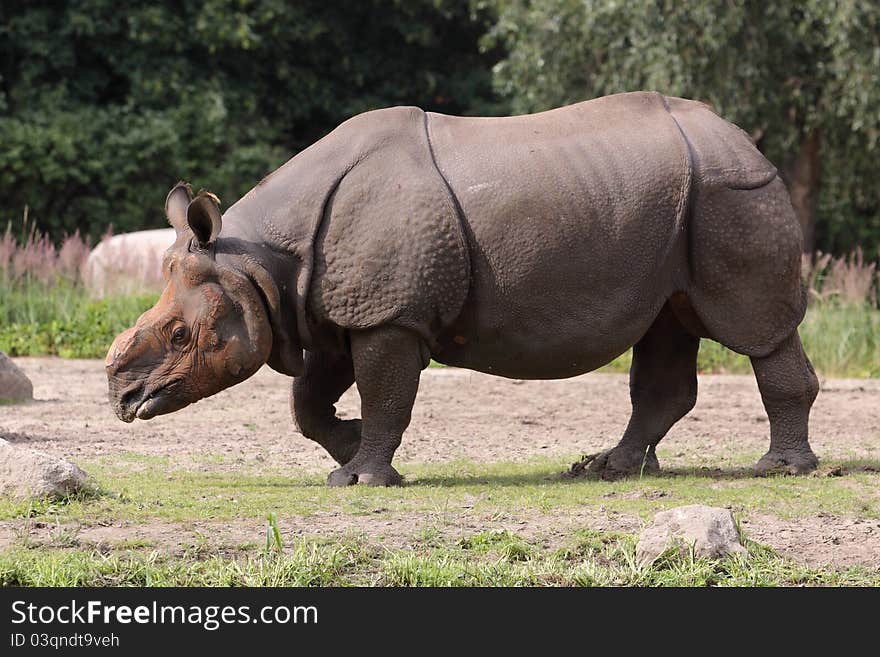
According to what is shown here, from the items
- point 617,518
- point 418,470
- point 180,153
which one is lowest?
point 180,153

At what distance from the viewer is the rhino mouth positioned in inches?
283

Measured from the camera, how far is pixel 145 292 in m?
15.4

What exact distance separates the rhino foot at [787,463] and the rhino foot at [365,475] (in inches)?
78.0

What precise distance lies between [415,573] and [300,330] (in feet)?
7.14

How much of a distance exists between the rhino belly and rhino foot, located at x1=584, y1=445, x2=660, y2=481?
2.25ft

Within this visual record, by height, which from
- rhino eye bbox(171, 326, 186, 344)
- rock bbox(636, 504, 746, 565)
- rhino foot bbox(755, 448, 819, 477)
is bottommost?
rhino foot bbox(755, 448, 819, 477)

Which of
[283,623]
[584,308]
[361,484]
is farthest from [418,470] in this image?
[283,623]

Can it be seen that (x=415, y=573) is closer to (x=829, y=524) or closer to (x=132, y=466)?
(x=829, y=524)

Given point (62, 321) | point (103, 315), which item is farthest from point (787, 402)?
point (62, 321)

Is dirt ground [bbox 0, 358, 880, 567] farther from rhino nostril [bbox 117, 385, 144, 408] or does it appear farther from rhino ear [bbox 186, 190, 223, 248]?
rhino ear [bbox 186, 190, 223, 248]

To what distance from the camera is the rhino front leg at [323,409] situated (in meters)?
7.94

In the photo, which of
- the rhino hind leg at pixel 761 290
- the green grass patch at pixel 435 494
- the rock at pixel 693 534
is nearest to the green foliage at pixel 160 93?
the green grass patch at pixel 435 494

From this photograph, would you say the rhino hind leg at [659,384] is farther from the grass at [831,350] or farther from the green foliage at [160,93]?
the green foliage at [160,93]

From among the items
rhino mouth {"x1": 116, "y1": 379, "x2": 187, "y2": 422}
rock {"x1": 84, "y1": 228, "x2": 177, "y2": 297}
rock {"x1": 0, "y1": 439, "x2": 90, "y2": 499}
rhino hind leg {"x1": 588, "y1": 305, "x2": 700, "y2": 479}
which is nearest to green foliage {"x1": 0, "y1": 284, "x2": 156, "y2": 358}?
rock {"x1": 84, "y1": 228, "x2": 177, "y2": 297}
